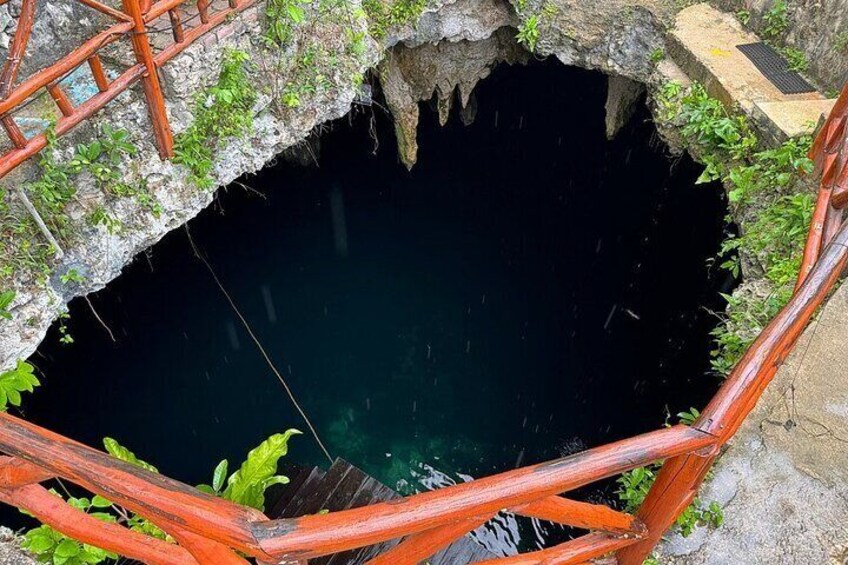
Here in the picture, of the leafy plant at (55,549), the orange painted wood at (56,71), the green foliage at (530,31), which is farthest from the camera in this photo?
the green foliage at (530,31)

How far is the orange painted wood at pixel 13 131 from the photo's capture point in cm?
360

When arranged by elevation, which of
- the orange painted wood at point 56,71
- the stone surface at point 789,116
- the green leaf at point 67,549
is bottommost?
the green leaf at point 67,549

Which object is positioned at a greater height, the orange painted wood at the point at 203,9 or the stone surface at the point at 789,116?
the orange painted wood at the point at 203,9

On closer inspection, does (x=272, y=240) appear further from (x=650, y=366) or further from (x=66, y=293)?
(x=650, y=366)

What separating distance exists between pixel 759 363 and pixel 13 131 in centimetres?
400

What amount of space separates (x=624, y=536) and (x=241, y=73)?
4530mm

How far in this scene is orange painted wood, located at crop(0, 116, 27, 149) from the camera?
360cm

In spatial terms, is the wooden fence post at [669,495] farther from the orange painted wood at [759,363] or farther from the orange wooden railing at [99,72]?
the orange wooden railing at [99,72]

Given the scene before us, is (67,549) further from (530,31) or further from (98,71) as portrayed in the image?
(530,31)

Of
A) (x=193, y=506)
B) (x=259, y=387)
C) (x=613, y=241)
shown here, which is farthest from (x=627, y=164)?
(x=193, y=506)

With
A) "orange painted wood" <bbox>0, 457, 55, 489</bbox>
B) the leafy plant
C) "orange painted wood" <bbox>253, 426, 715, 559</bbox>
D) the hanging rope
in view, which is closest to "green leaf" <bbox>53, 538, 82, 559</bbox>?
the leafy plant

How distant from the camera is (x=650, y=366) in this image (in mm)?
8312

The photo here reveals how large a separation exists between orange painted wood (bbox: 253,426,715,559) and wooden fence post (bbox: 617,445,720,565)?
0.68 ft

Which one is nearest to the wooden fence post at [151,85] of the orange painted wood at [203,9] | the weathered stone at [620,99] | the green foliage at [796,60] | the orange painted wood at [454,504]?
the orange painted wood at [203,9]
